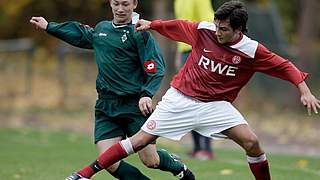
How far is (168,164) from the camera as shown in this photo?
8758 millimetres

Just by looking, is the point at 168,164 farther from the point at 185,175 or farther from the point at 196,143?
the point at 196,143

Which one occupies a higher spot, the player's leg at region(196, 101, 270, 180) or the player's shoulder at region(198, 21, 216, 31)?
the player's shoulder at region(198, 21, 216, 31)

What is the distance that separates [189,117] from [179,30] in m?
0.79

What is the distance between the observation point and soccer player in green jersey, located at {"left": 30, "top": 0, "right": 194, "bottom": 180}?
8.43 metres

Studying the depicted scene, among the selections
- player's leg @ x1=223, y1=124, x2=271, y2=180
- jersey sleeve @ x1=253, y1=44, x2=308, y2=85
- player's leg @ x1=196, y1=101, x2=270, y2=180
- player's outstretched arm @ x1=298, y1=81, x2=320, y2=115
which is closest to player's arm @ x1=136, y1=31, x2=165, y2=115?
player's leg @ x1=196, y1=101, x2=270, y2=180

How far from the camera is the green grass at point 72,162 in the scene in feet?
35.7

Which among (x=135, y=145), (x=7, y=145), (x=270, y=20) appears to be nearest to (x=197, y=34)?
(x=135, y=145)

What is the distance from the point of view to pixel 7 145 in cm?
1631

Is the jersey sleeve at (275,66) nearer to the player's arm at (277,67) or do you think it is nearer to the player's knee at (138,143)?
the player's arm at (277,67)

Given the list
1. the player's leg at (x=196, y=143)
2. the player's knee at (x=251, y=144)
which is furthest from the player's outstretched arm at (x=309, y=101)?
the player's leg at (x=196, y=143)

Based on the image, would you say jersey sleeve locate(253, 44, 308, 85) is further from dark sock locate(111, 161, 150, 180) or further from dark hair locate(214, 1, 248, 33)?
dark sock locate(111, 161, 150, 180)

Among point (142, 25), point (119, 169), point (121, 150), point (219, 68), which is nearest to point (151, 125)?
point (121, 150)

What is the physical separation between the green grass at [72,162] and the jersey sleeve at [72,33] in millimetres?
2098

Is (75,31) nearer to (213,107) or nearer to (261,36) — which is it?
(213,107)
